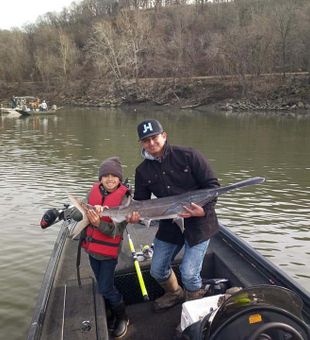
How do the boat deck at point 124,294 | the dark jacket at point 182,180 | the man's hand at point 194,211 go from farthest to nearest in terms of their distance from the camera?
the dark jacket at point 182,180
the man's hand at point 194,211
the boat deck at point 124,294

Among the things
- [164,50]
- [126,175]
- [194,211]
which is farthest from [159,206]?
[164,50]

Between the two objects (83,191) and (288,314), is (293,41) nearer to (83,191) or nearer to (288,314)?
(83,191)

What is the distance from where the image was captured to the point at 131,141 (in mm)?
26672

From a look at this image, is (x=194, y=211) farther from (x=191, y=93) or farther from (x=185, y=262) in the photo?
(x=191, y=93)

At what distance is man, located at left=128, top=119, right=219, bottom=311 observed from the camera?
16.0ft

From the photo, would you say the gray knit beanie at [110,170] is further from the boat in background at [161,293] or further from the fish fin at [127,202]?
the boat in background at [161,293]

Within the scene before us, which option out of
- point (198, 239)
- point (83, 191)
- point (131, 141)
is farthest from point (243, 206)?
point (131, 141)

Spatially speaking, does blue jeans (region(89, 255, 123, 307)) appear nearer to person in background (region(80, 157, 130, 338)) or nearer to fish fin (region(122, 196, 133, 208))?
person in background (region(80, 157, 130, 338))

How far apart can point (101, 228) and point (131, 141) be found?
71.7 feet

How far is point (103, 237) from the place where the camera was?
5.05 m

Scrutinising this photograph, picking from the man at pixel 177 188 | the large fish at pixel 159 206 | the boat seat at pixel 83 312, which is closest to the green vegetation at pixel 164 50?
the man at pixel 177 188

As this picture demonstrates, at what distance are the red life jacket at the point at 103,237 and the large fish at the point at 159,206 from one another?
0.17m

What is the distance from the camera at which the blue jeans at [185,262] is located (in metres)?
5.00

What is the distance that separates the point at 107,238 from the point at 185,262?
1010 millimetres
